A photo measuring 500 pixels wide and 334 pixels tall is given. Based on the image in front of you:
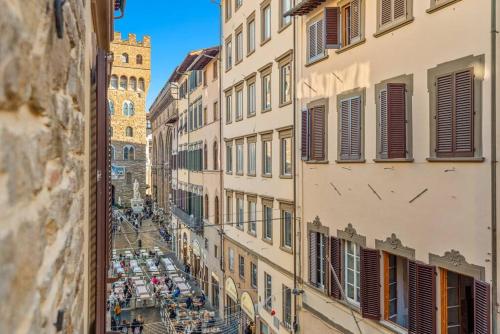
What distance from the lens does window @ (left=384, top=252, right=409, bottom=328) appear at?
35.9 feet

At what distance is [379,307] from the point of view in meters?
11.4

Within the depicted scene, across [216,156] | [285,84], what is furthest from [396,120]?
[216,156]

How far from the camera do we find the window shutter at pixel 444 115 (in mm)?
9039

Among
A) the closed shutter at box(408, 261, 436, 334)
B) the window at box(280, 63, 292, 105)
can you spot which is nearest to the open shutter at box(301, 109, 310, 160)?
the window at box(280, 63, 292, 105)

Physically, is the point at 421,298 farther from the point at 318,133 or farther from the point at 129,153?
the point at 129,153

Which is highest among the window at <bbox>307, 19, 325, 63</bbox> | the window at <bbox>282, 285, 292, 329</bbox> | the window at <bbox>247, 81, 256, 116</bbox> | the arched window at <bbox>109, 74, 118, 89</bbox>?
the arched window at <bbox>109, 74, 118, 89</bbox>

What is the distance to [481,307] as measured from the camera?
844 cm

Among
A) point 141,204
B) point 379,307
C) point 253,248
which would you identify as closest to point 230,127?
point 253,248

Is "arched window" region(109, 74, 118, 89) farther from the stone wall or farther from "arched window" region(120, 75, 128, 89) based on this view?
the stone wall

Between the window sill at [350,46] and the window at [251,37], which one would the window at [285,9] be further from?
the window sill at [350,46]

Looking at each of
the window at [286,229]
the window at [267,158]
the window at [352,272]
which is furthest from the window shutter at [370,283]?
the window at [267,158]

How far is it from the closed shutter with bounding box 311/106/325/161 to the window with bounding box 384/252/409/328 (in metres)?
3.87

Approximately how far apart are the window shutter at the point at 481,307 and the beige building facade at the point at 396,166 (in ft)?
0.06

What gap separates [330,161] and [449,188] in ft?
15.5
